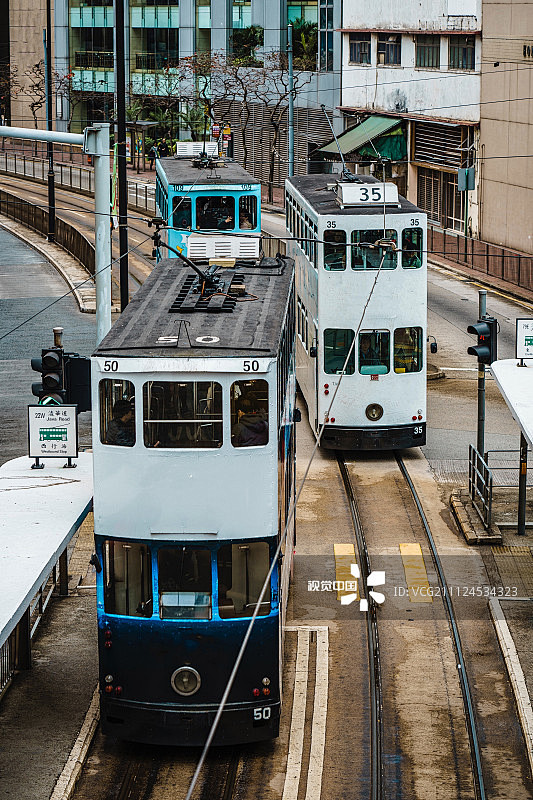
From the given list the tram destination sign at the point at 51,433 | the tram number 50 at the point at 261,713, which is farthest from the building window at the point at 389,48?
the tram number 50 at the point at 261,713

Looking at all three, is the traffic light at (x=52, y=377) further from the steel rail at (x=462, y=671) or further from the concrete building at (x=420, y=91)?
the concrete building at (x=420, y=91)

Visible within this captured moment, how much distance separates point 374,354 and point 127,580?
11.7m

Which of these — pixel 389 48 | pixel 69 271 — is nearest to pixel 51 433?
pixel 69 271

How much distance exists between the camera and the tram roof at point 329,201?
78.5 ft

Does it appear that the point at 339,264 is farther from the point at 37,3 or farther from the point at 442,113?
the point at 37,3

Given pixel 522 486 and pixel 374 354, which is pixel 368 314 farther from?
pixel 522 486

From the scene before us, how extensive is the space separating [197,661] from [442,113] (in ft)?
148

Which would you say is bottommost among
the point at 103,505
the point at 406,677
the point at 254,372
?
the point at 406,677

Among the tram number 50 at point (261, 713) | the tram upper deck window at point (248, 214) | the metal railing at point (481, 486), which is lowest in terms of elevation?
the tram number 50 at point (261, 713)

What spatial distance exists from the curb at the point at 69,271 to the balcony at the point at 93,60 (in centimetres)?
2886

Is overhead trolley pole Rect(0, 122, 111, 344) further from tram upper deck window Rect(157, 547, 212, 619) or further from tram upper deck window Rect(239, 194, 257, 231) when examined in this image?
tram upper deck window Rect(239, 194, 257, 231)

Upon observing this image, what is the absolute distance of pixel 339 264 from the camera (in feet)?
79.0

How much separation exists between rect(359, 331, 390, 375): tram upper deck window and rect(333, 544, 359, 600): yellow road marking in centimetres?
469

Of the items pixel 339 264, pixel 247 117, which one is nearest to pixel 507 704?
pixel 339 264
